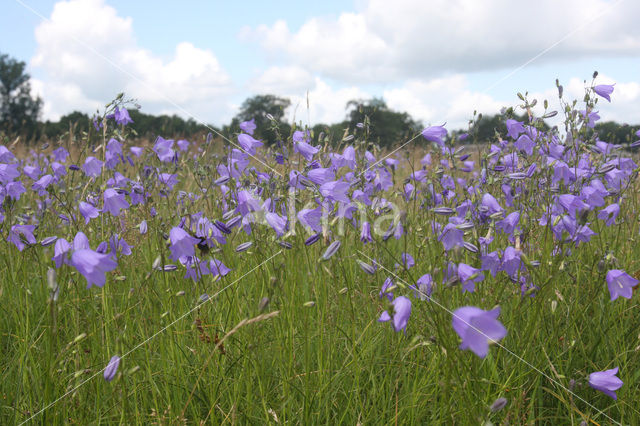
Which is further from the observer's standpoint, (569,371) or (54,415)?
(569,371)

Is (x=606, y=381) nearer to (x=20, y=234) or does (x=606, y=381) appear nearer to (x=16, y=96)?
(x=20, y=234)

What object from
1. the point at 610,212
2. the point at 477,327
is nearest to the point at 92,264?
the point at 477,327

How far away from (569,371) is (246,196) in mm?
1553

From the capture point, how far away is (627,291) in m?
1.89

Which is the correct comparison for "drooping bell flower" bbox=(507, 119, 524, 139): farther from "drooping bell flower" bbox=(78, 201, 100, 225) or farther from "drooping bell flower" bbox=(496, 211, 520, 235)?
"drooping bell flower" bbox=(78, 201, 100, 225)

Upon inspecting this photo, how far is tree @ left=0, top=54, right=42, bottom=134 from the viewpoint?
41.9m

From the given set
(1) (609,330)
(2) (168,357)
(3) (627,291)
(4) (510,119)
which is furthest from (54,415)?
(4) (510,119)

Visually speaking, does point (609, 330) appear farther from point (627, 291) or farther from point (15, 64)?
point (15, 64)

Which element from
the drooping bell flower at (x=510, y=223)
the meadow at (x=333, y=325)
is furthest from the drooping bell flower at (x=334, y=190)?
the drooping bell flower at (x=510, y=223)

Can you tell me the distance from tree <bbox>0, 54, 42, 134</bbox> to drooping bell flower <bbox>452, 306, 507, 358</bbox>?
1786 inches

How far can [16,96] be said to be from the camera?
144 ft

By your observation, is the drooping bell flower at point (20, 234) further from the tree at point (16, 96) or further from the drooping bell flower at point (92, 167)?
the tree at point (16, 96)

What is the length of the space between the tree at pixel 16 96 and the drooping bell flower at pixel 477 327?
149ft

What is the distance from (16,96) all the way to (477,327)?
52.0 m
